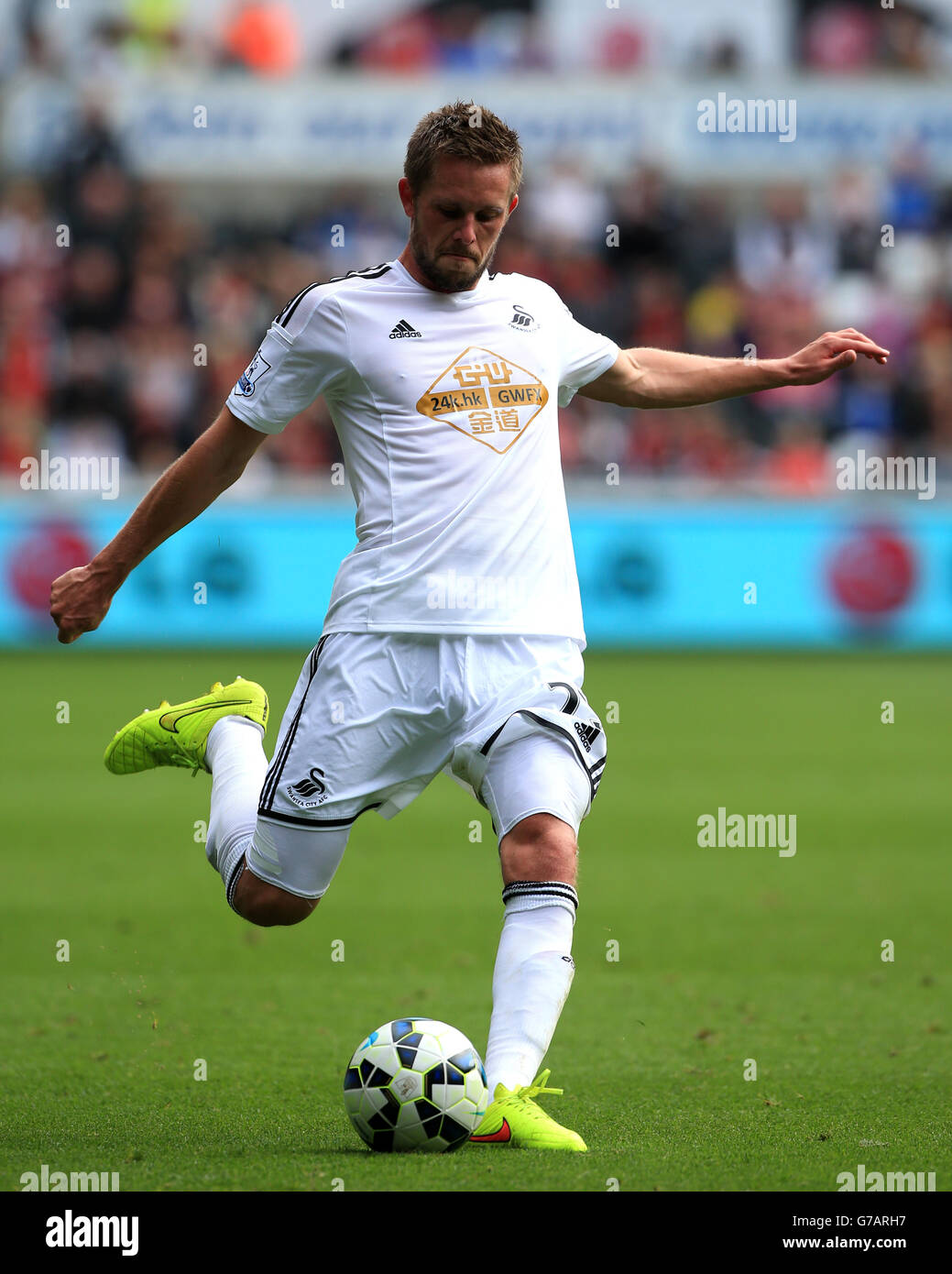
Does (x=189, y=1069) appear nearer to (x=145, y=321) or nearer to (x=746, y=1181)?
(x=746, y=1181)

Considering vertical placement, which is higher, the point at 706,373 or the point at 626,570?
the point at 626,570

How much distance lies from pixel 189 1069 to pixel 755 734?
25.9 feet

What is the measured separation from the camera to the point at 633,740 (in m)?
12.5

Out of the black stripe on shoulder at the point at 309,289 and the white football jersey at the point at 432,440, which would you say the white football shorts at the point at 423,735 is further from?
the black stripe on shoulder at the point at 309,289

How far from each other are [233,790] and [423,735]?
35.1 inches

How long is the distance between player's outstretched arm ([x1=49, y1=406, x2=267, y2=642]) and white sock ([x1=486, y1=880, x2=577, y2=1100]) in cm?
130

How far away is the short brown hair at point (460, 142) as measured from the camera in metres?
4.47

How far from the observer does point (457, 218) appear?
456cm

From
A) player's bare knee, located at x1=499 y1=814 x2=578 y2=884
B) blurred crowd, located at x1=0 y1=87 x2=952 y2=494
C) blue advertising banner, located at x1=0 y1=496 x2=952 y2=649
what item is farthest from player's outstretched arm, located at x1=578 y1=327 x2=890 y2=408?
blurred crowd, located at x1=0 y1=87 x2=952 y2=494

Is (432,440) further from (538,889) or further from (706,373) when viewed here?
(538,889)

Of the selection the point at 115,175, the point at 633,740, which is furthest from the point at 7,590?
the point at 633,740

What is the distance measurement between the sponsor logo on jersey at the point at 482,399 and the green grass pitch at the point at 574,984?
1.73 meters

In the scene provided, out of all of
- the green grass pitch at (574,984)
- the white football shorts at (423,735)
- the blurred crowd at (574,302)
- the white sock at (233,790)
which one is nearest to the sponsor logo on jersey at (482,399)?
the white football shorts at (423,735)

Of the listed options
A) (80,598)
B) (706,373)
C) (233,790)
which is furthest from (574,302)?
(80,598)
